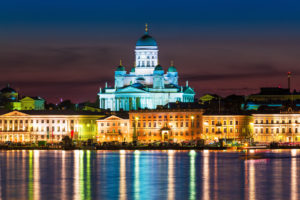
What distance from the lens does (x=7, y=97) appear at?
196m

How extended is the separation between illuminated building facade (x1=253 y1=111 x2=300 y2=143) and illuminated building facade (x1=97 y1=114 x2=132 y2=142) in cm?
1819

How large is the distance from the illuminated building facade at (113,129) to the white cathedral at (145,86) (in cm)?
1711

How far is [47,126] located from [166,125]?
19.2 m

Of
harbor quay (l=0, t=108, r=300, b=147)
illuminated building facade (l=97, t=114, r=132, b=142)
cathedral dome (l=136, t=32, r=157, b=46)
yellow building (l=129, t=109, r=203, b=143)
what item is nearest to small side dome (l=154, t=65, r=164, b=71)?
cathedral dome (l=136, t=32, r=157, b=46)

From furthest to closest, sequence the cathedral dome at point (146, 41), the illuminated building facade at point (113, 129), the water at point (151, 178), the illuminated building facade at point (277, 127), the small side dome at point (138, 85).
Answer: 1. the cathedral dome at point (146, 41)
2. the small side dome at point (138, 85)
3. the illuminated building facade at point (113, 129)
4. the illuminated building facade at point (277, 127)
5. the water at point (151, 178)

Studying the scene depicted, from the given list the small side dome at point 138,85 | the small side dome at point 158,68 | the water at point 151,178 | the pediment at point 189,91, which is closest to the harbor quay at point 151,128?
the small side dome at point 138,85

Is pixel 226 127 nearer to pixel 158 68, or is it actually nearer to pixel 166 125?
pixel 166 125

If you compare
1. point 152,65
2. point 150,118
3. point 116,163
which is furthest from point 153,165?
point 152,65

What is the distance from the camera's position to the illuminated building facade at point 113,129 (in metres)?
128

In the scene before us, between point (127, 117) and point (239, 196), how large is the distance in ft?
265

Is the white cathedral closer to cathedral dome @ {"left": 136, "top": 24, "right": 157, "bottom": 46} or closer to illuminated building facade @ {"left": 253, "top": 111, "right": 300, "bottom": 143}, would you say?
cathedral dome @ {"left": 136, "top": 24, "right": 157, "bottom": 46}

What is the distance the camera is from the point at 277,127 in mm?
120312

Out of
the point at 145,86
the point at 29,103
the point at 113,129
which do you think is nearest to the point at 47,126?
the point at 113,129

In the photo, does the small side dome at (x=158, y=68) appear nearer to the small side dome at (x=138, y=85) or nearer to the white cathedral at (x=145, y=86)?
the white cathedral at (x=145, y=86)
